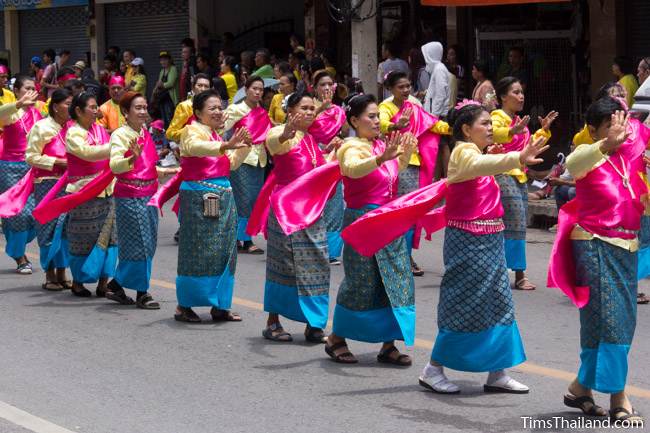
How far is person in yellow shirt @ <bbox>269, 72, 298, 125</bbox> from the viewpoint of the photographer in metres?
13.6

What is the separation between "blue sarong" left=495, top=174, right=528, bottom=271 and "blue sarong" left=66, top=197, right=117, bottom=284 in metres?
3.06

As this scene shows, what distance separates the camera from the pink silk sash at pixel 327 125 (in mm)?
11602

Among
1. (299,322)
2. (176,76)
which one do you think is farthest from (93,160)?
(176,76)

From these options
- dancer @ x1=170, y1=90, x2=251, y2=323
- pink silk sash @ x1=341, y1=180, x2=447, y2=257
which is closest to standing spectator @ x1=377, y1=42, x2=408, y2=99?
dancer @ x1=170, y1=90, x2=251, y2=323

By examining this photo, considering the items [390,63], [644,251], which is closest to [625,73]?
[390,63]

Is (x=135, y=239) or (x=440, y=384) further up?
(x=135, y=239)

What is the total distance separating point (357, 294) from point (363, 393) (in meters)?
0.72

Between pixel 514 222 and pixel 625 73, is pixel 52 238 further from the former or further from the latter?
pixel 625 73

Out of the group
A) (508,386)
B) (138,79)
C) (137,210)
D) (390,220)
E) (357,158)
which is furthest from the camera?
(138,79)

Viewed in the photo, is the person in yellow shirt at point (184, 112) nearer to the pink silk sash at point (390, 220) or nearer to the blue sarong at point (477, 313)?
the pink silk sash at point (390, 220)

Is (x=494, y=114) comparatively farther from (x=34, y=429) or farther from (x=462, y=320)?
(x=34, y=429)

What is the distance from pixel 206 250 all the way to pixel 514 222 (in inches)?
102

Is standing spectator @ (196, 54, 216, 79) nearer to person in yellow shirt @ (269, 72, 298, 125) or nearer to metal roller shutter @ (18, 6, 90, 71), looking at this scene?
person in yellow shirt @ (269, 72, 298, 125)

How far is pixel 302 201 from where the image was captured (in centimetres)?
810
